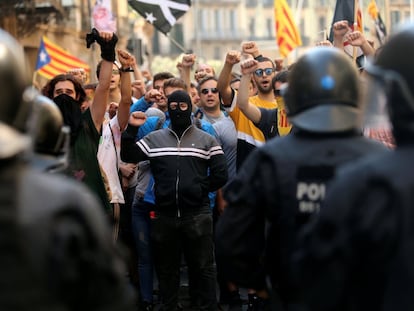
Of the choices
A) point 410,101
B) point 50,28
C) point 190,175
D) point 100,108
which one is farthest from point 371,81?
point 50,28

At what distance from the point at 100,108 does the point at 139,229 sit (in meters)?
1.83

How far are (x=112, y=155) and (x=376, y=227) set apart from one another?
6.02 m

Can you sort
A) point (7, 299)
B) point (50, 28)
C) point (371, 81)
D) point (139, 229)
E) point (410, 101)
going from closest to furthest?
1. point (7, 299)
2. point (410, 101)
3. point (371, 81)
4. point (139, 229)
5. point (50, 28)

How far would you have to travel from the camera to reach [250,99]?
10.0m

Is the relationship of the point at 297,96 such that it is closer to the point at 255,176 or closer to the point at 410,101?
the point at 255,176

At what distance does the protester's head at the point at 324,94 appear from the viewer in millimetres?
4570

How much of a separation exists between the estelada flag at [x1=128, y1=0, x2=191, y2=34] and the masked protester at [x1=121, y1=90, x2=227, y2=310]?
22.1 ft

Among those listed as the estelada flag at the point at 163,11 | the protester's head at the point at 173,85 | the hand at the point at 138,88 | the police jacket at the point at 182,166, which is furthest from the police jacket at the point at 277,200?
the estelada flag at the point at 163,11

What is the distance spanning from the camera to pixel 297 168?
4.57m

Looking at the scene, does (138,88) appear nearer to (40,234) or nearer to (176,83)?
(176,83)

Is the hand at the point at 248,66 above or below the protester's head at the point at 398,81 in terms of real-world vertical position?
below

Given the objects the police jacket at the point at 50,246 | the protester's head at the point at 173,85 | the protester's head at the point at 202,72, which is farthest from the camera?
the protester's head at the point at 202,72

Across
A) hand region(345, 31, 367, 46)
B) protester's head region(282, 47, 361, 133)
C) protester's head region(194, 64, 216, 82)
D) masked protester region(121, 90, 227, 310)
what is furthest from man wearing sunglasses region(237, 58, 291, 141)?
protester's head region(282, 47, 361, 133)

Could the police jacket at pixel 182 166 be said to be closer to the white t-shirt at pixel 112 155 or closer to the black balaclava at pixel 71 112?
the white t-shirt at pixel 112 155
